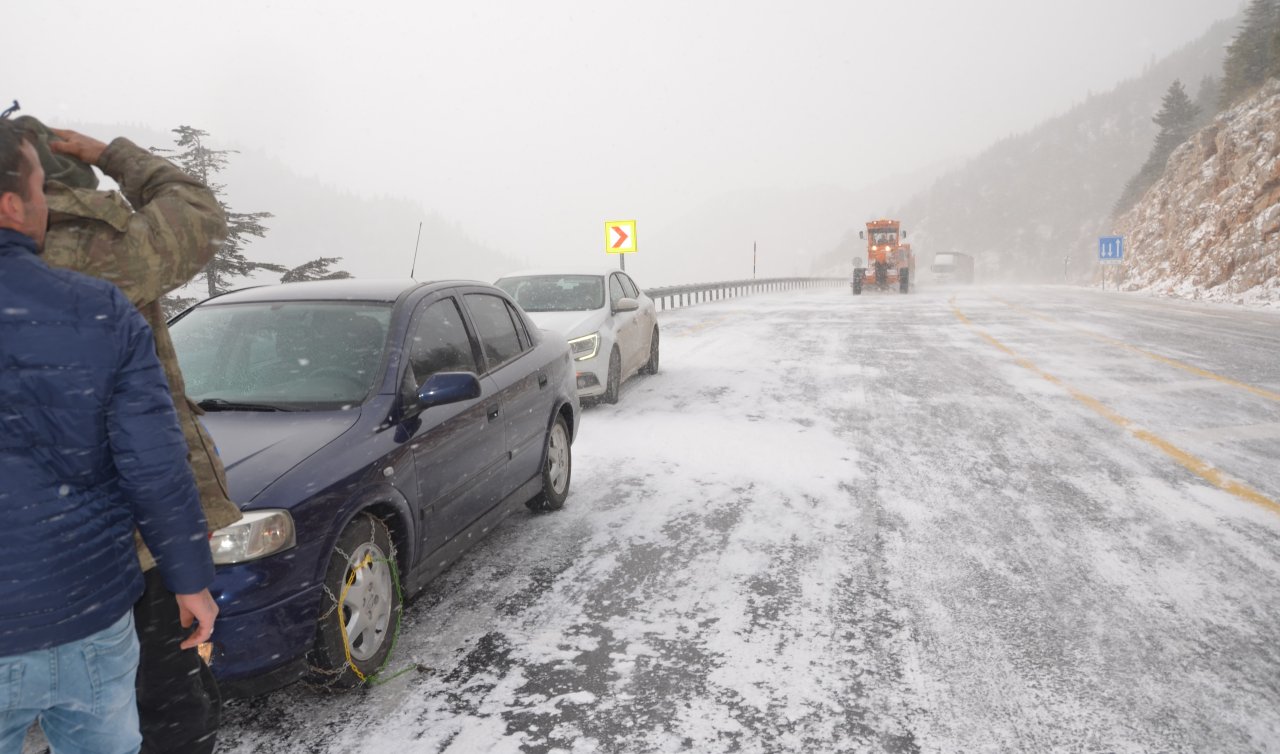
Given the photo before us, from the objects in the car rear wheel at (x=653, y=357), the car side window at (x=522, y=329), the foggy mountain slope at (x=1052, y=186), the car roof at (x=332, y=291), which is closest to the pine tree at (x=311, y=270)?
the car rear wheel at (x=653, y=357)

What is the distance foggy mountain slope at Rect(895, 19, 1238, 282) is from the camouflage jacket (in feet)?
361

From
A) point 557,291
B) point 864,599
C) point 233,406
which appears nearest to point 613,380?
point 557,291

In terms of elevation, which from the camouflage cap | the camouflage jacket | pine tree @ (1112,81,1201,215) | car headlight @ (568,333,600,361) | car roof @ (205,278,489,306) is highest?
pine tree @ (1112,81,1201,215)

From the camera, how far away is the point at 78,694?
1.60 meters

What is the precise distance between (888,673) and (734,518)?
2.02m

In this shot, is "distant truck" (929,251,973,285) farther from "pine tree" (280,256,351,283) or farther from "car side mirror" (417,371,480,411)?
"car side mirror" (417,371,480,411)

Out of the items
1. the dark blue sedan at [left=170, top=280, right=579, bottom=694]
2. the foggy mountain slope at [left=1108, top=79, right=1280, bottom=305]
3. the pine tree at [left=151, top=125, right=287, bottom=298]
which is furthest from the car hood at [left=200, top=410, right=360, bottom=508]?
the foggy mountain slope at [left=1108, top=79, right=1280, bottom=305]

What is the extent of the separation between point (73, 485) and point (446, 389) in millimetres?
2062

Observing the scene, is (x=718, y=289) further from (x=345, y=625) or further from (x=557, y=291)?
(x=345, y=625)

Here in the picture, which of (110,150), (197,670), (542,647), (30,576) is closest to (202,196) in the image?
(110,150)

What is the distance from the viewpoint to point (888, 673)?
3.13 meters

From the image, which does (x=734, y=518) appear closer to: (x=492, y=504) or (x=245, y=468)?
(x=492, y=504)

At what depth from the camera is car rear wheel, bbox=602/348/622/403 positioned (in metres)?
9.15

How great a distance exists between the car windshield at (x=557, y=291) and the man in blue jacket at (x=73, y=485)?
8.16 meters
